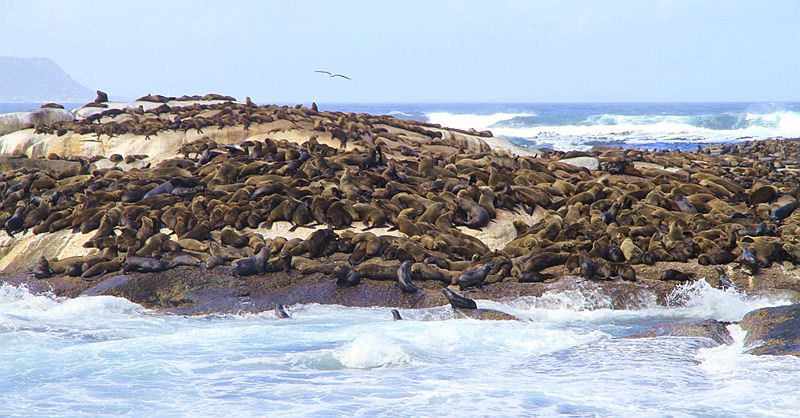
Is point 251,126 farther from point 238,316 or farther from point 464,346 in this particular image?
point 464,346

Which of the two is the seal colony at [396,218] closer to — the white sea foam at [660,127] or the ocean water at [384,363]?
the ocean water at [384,363]

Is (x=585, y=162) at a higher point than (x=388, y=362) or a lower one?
higher

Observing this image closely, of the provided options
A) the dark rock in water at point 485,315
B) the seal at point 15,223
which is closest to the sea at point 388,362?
the dark rock in water at point 485,315

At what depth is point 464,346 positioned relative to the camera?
1001cm

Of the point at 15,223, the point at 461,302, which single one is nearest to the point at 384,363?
the point at 461,302

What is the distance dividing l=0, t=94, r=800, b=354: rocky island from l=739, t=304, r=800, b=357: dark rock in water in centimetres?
14

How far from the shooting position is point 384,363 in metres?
9.41

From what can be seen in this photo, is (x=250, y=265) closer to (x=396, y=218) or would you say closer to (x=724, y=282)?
(x=396, y=218)

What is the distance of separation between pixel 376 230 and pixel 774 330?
6254 mm

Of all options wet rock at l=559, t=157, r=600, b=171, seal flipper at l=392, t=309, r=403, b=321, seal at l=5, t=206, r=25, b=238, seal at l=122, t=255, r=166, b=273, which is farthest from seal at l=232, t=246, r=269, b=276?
wet rock at l=559, t=157, r=600, b=171

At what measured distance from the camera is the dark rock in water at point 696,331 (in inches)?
388

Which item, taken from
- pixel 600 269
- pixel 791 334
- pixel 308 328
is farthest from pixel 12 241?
pixel 791 334

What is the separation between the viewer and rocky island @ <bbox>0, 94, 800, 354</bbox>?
39.8 ft

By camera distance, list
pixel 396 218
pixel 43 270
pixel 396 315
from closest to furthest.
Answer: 1. pixel 396 315
2. pixel 43 270
3. pixel 396 218
